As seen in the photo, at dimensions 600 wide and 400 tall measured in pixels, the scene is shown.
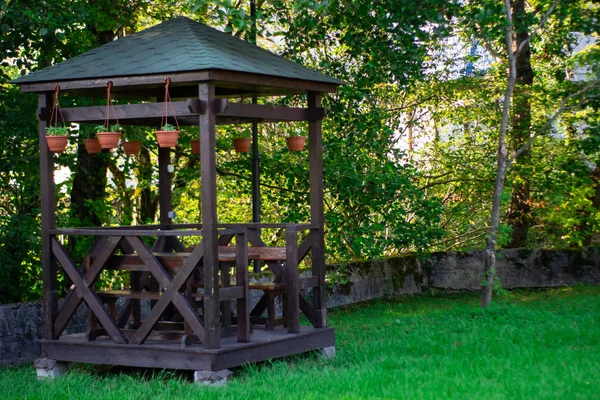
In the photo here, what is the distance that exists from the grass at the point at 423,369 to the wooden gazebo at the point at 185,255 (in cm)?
31

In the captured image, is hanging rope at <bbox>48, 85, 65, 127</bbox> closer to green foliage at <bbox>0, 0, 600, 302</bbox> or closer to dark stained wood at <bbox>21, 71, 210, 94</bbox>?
dark stained wood at <bbox>21, 71, 210, 94</bbox>

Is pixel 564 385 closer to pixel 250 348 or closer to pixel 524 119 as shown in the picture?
pixel 250 348

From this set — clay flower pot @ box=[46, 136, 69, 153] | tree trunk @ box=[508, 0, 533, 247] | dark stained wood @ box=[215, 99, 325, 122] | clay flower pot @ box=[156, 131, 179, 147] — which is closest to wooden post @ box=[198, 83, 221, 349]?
dark stained wood @ box=[215, 99, 325, 122]

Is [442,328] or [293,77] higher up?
[293,77]

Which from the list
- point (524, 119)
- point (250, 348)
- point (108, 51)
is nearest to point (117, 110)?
point (108, 51)

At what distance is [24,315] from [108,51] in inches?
132

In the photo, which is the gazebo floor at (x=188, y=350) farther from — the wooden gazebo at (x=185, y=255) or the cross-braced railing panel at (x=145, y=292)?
the cross-braced railing panel at (x=145, y=292)

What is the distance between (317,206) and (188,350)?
96.5 inches

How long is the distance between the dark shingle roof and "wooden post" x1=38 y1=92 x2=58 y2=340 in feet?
1.98

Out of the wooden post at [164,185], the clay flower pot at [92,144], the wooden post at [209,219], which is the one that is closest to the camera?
the wooden post at [209,219]

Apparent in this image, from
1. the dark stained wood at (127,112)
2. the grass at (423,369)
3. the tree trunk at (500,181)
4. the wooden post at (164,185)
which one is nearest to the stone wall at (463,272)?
the tree trunk at (500,181)

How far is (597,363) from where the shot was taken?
8164 millimetres

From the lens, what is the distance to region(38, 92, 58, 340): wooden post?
9.61 metres

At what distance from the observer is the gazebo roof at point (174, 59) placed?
8.77m
